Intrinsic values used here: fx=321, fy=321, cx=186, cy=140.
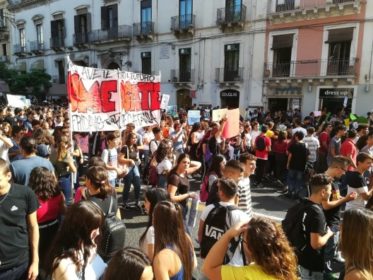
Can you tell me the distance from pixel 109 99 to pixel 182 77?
655 inches

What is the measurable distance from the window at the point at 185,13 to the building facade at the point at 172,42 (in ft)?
0.14

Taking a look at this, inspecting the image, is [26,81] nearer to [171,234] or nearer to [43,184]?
[43,184]

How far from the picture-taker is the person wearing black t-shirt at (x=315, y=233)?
257cm

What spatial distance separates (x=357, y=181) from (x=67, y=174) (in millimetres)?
3982

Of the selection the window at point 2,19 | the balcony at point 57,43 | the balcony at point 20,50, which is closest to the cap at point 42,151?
the balcony at point 57,43

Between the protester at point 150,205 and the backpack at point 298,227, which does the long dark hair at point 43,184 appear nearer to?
the protester at point 150,205

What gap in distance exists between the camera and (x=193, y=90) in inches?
842

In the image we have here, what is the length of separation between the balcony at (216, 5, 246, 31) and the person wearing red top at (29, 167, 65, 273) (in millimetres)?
17935

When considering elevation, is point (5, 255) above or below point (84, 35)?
below

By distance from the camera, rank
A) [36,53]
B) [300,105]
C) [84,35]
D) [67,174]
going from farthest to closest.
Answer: [36,53], [84,35], [300,105], [67,174]

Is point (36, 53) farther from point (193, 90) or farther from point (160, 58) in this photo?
point (193, 90)

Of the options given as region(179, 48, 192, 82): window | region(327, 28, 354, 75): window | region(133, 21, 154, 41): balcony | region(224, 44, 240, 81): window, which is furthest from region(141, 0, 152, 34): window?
region(327, 28, 354, 75): window

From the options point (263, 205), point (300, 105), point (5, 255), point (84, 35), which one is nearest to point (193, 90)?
point (300, 105)

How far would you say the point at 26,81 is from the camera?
2652cm
